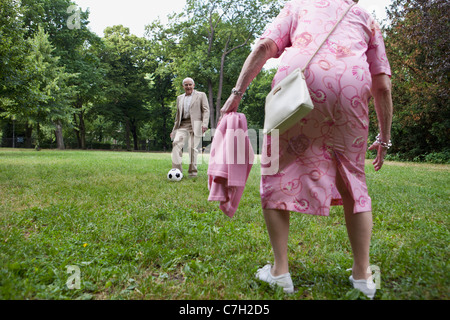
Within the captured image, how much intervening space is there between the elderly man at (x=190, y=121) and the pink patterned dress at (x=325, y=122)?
566cm

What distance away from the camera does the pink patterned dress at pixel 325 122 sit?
5.81 feet

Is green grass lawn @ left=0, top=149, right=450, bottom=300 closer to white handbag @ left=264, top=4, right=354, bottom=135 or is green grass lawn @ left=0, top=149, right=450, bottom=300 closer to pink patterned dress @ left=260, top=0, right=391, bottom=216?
pink patterned dress @ left=260, top=0, right=391, bottom=216

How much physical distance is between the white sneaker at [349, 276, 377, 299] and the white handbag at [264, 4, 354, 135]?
105 cm

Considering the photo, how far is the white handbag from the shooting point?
63.9 inches

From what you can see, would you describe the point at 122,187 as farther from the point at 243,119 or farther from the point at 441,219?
the point at 441,219

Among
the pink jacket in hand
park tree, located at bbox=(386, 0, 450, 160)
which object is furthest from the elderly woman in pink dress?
park tree, located at bbox=(386, 0, 450, 160)

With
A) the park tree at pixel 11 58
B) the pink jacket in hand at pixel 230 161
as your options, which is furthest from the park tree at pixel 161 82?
the pink jacket in hand at pixel 230 161

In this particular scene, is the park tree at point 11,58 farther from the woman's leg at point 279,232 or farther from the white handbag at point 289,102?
the woman's leg at point 279,232

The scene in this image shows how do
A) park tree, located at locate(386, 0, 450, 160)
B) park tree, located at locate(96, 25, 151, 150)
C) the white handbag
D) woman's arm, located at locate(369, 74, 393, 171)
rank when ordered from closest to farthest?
the white handbag → woman's arm, located at locate(369, 74, 393, 171) → park tree, located at locate(386, 0, 450, 160) → park tree, located at locate(96, 25, 151, 150)

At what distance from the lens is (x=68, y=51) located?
29531 millimetres

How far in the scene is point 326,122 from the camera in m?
1.80

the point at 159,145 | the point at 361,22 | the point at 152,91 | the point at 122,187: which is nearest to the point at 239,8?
the point at 152,91

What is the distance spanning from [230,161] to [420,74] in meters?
16.9

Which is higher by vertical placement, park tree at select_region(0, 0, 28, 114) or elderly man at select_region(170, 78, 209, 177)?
park tree at select_region(0, 0, 28, 114)
